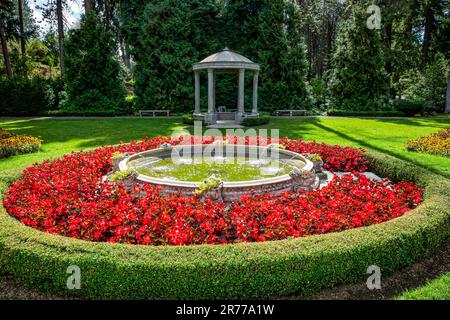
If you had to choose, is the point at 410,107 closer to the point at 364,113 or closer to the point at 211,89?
the point at 364,113

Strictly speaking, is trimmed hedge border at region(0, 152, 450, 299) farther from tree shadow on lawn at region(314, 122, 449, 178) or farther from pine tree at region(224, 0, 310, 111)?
pine tree at region(224, 0, 310, 111)

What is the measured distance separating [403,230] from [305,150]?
257 inches

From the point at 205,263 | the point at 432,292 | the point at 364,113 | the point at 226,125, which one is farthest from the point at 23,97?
the point at 432,292

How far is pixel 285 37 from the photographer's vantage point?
94.8ft

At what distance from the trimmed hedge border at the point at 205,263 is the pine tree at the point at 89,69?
25117 millimetres

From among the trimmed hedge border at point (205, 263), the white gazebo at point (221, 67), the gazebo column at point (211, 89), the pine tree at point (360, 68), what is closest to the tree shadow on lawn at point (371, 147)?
the white gazebo at point (221, 67)

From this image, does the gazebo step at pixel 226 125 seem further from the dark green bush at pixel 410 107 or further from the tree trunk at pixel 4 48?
the tree trunk at pixel 4 48

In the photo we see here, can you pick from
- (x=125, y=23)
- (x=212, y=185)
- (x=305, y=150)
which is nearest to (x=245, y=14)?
(x=125, y=23)

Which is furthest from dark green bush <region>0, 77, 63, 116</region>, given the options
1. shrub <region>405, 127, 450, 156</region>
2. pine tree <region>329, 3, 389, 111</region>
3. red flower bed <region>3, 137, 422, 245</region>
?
shrub <region>405, 127, 450, 156</region>

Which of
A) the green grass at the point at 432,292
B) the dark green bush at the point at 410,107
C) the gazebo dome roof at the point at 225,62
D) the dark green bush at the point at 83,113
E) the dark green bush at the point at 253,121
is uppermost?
the gazebo dome roof at the point at 225,62

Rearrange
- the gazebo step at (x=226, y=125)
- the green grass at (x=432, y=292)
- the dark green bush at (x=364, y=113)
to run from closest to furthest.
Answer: the green grass at (x=432, y=292) < the gazebo step at (x=226, y=125) < the dark green bush at (x=364, y=113)

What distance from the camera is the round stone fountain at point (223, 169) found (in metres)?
7.10
